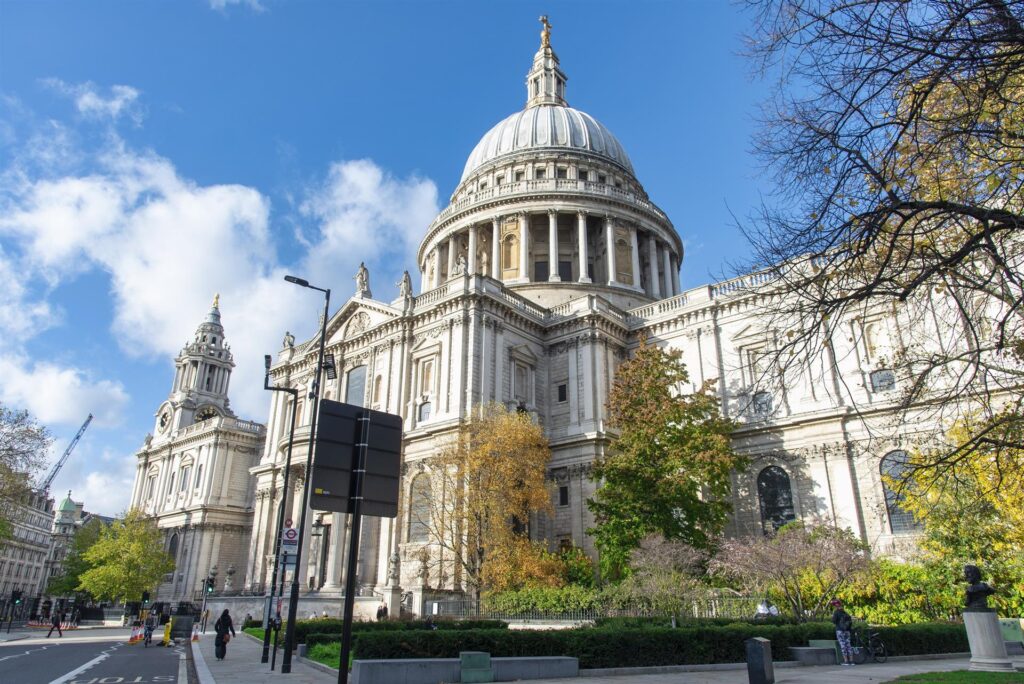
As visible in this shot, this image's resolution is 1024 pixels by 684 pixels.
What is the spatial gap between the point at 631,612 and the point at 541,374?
18.1 m

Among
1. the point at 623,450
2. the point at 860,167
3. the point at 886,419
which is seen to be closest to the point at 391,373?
the point at 623,450

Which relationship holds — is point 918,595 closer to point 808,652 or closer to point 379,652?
point 808,652

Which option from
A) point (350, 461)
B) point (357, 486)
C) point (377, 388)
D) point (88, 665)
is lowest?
point (88, 665)

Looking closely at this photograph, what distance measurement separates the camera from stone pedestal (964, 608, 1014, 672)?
13555mm

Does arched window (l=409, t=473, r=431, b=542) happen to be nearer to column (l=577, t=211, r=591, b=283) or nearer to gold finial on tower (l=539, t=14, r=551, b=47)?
column (l=577, t=211, r=591, b=283)

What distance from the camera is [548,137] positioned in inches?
2409

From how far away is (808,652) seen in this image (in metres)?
17.8

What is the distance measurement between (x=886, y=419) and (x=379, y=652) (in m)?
26.0

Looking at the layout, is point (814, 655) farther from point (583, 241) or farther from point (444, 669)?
point (583, 241)

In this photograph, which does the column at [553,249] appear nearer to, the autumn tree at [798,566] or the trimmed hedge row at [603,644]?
the autumn tree at [798,566]

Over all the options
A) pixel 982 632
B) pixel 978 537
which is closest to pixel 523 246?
pixel 978 537

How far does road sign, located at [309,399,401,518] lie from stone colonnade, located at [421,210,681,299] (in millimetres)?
39843

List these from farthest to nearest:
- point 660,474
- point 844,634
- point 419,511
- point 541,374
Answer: point 541,374
point 419,511
point 660,474
point 844,634

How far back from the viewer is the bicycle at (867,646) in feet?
59.1
